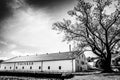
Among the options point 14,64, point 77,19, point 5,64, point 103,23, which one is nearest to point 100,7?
point 103,23

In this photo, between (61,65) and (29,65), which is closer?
(61,65)

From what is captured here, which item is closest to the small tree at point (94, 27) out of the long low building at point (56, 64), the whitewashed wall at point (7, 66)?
the long low building at point (56, 64)

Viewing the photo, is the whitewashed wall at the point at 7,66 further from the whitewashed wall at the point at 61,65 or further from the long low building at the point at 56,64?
the whitewashed wall at the point at 61,65

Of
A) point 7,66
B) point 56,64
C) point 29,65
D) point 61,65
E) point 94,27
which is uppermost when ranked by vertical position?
point 94,27

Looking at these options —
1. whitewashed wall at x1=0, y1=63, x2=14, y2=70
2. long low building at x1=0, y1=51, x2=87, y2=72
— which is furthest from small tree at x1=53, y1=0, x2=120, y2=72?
whitewashed wall at x1=0, y1=63, x2=14, y2=70

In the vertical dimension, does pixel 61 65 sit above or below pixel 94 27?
below

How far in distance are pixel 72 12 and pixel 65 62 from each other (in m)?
20.4

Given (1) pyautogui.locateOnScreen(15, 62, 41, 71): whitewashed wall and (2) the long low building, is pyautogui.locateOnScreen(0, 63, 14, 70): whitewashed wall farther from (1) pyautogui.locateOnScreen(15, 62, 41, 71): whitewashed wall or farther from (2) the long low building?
(1) pyautogui.locateOnScreen(15, 62, 41, 71): whitewashed wall

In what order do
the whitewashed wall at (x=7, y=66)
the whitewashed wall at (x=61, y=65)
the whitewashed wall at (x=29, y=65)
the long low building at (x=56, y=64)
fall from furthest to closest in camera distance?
the whitewashed wall at (x=7, y=66) < the whitewashed wall at (x=29, y=65) < the long low building at (x=56, y=64) < the whitewashed wall at (x=61, y=65)

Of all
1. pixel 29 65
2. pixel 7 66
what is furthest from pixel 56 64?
pixel 7 66

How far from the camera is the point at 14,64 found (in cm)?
5409

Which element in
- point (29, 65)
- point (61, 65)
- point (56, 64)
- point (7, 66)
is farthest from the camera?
point (7, 66)

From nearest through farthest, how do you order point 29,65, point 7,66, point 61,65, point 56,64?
1. point 61,65
2. point 56,64
3. point 29,65
4. point 7,66

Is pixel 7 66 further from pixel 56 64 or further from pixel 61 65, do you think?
pixel 61 65
